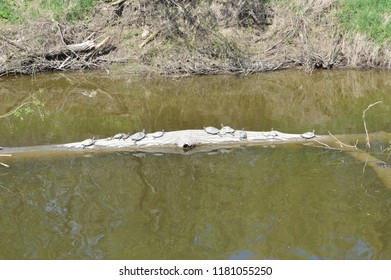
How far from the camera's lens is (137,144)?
8.92 m

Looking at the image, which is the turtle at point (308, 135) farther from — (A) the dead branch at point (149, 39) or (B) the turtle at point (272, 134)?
(A) the dead branch at point (149, 39)

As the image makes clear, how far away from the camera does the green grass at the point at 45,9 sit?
14914 millimetres

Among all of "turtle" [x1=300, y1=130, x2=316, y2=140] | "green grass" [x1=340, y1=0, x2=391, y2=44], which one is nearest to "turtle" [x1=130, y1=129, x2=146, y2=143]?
"turtle" [x1=300, y1=130, x2=316, y2=140]

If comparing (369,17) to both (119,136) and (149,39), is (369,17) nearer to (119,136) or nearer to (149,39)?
(149,39)

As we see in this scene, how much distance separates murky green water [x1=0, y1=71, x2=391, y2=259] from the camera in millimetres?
6156

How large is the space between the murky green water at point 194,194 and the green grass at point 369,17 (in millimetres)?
3299

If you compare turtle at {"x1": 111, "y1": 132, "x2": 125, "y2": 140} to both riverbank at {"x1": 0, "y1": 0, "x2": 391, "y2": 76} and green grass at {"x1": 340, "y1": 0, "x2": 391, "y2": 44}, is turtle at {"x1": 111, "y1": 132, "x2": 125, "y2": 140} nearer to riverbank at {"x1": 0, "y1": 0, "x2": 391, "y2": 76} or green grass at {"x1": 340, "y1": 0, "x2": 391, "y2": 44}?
riverbank at {"x1": 0, "y1": 0, "x2": 391, "y2": 76}

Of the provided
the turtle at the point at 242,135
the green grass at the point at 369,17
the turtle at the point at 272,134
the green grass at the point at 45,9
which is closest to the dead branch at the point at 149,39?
the green grass at the point at 45,9

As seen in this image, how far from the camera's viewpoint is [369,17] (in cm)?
1412

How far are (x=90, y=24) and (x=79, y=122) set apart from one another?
Result: 5570 millimetres

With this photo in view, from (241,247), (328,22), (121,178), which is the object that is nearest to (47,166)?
(121,178)

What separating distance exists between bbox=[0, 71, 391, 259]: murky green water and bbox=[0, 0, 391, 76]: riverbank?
8.55ft

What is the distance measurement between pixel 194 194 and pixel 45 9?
33.6 feet

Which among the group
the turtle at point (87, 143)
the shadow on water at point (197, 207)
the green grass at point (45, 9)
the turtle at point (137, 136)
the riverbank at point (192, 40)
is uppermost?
the green grass at point (45, 9)
